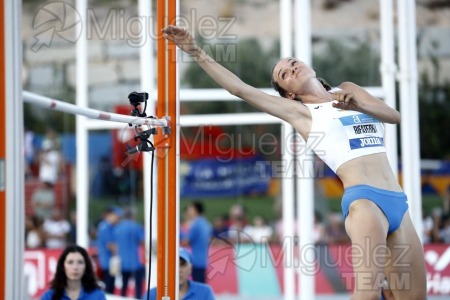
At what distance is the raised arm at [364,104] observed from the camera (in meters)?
4.77

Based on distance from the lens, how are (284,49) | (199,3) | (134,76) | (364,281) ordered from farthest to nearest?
(199,3), (134,76), (284,49), (364,281)

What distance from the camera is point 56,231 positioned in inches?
709

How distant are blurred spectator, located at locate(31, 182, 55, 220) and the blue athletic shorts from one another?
14.2 metres

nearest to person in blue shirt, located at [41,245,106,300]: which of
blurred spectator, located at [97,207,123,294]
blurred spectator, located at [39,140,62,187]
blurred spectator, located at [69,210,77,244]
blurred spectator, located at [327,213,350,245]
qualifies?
blurred spectator, located at [97,207,123,294]

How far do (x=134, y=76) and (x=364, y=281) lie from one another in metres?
17.0

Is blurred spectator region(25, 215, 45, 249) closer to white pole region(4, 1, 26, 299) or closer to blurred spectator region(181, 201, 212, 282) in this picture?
blurred spectator region(181, 201, 212, 282)

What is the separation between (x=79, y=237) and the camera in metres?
9.59

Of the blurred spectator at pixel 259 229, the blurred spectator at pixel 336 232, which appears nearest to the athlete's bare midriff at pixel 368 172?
the blurred spectator at pixel 336 232

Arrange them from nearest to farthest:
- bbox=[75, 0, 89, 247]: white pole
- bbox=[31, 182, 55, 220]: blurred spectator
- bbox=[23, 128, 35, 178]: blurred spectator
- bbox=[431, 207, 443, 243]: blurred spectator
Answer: bbox=[75, 0, 89, 247]: white pole
bbox=[431, 207, 443, 243]: blurred spectator
bbox=[31, 182, 55, 220]: blurred spectator
bbox=[23, 128, 35, 178]: blurred spectator

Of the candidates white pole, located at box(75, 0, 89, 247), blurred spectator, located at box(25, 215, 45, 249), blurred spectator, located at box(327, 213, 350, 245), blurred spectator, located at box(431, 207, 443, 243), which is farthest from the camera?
blurred spectator, located at box(25, 215, 45, 249)

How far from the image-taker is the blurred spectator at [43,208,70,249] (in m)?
17.8

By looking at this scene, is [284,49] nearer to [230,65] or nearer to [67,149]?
[230,65]

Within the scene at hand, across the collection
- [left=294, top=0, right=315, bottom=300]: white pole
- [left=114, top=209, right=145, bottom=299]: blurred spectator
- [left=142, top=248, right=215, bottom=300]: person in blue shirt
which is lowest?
[left=114, top=209, right=145, bottom=299]: blurred spectator

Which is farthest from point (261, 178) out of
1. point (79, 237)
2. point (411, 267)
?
point (411, 267)
